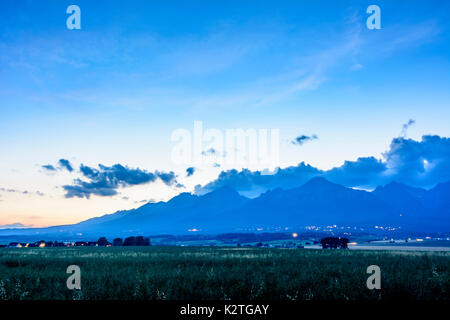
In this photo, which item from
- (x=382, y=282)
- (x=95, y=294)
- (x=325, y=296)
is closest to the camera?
(x=325, y=296)

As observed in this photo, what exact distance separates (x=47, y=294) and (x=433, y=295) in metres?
15.7

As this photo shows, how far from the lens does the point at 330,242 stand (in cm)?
10019
